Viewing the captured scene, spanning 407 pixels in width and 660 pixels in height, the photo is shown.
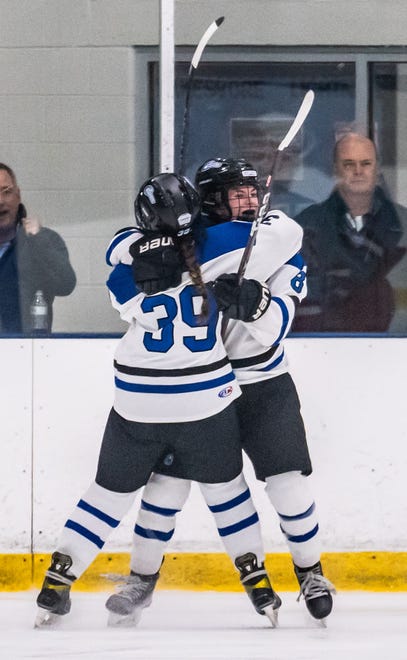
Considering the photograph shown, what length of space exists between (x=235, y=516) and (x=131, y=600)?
1.09 ft

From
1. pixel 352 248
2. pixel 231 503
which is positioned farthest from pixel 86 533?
pixel 352 248

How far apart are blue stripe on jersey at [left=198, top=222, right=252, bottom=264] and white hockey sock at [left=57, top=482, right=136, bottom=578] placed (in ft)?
1.99

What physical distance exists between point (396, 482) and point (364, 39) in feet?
4.17

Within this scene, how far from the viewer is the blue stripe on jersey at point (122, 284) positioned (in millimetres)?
3598

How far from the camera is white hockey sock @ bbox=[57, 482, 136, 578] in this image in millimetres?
3664

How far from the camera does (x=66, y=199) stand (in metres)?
4.45

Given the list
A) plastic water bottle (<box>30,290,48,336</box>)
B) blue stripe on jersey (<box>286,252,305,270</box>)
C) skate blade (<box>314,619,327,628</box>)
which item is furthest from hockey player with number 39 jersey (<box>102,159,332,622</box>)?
plastic water bottle (<box>30,290,48,336</box>)

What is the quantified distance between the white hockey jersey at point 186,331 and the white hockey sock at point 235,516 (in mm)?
207

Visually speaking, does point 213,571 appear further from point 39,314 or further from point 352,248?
point 352,248

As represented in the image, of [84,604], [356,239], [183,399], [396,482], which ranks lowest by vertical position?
[84,604]

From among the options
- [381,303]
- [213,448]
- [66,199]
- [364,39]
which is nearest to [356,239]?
[381,303]

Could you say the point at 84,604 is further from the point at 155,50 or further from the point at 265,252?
the point at 155,50

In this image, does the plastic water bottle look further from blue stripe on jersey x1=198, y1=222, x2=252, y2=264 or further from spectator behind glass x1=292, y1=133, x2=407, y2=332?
blue stripe on jersey x1=198, y1=222, x2=252, y2=264

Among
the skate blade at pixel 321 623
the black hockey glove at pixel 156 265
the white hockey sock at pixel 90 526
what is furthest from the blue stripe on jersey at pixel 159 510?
the black hockey glove at pixel 156 265
